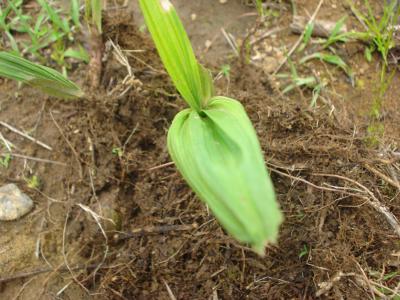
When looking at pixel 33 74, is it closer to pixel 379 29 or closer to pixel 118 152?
pixel 118 152

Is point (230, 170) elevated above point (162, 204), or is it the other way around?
point (230, 170)

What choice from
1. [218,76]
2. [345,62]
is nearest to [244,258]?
[218,76]

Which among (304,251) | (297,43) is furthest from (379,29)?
(304,251)

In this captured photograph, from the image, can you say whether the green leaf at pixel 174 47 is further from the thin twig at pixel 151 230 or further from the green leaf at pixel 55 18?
the green leaf at pixel 55 18

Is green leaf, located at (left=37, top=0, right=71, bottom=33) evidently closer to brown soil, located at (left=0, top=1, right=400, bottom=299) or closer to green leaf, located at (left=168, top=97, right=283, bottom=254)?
brown soil, located at (left=0, top=1, right=400, bottom=299)

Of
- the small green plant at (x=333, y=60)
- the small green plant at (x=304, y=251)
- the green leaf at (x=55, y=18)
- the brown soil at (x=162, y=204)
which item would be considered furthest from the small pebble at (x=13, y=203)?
the small green plant at (x=333, y=60)

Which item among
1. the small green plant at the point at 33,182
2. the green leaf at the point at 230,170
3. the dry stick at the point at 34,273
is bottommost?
the dry stick at the point at 34,273

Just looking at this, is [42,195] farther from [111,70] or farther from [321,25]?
[321,25]
